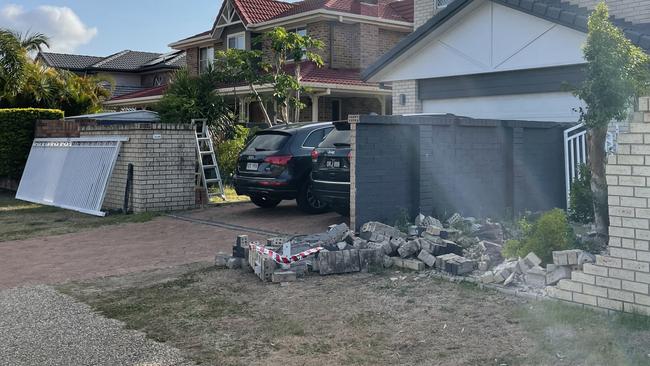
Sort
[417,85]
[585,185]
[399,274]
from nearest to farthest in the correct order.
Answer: [399,274] → [585,185] → [417,85]

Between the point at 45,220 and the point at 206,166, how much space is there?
140 inches

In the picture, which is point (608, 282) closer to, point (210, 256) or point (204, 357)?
point (204, 357)

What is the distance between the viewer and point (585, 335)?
17.0 ft

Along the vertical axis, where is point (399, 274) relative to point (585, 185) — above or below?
below

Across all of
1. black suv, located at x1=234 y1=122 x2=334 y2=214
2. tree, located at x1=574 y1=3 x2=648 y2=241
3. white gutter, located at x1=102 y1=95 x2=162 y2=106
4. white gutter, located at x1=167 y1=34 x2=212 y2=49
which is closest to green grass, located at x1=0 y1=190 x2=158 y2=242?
black suv, located at x1=234 y1=122 x2=334 y2=214

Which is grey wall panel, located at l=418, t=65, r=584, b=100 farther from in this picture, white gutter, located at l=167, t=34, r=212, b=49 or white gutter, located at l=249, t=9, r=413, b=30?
white gutter, located at l=167, t=34, r=212, b=49

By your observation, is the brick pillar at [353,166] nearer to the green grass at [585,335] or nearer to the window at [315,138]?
the window at [315,138]

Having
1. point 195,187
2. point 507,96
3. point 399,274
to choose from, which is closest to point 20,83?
point 195,187

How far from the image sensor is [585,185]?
9906mm

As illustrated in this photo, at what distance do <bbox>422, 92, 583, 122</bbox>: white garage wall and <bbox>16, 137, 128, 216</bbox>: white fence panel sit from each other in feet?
24.1

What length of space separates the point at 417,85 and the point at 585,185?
23.5ft

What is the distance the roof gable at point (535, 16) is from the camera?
12.3 meters

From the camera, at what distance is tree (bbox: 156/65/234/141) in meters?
18.3

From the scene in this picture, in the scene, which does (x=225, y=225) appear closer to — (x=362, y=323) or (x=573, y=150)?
(x=573, y=150)
